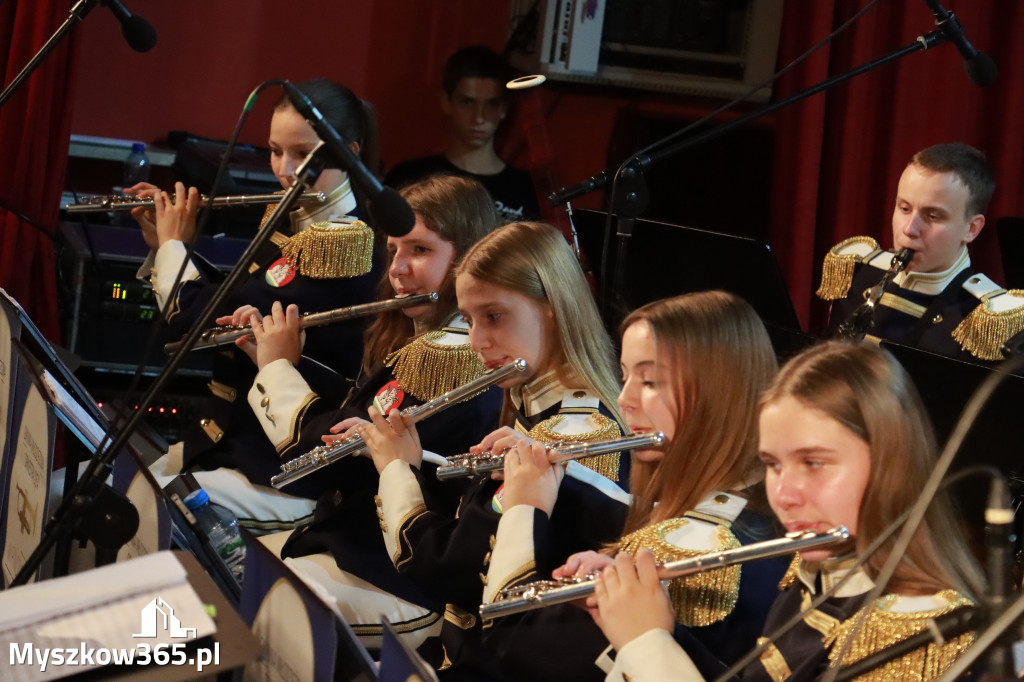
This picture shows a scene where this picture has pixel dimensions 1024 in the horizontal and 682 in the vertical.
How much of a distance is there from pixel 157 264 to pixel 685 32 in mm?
2091

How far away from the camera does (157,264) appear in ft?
8.88

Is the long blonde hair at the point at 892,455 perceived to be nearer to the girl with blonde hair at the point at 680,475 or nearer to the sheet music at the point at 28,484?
the girl with blonde hair at the point at 680,475

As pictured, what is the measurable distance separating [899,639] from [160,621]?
28.7 inches

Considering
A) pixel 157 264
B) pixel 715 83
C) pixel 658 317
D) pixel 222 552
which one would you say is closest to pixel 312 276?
pixel 157 264

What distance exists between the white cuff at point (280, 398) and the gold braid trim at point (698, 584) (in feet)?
3.21

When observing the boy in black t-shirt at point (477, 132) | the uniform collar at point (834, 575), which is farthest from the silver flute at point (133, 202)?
the uniform collar at point (834, 575)

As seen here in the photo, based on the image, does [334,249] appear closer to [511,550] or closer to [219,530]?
[219,530]

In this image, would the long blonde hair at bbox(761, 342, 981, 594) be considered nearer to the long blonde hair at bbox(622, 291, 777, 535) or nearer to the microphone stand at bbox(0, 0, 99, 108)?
the long blonde hair at bbox(622, 291, 777, 535)

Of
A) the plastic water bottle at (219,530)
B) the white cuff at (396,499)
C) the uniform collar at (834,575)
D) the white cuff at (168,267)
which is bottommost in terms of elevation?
the plastic water bottle at (219,530)

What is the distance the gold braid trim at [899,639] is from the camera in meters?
1.16

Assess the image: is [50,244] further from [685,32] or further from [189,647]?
[189,647]

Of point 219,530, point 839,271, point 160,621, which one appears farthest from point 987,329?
point 160,621

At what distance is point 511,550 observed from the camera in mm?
1588

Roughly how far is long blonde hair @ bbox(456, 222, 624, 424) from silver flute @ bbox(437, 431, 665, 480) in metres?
0.19
